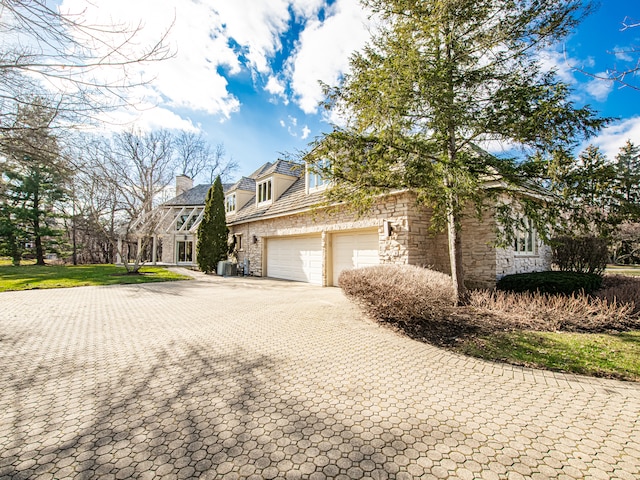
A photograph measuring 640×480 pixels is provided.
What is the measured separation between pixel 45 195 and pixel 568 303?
30982 millimetres

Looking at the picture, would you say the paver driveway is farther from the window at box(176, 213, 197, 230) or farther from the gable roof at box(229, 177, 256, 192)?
the window at box(176, 213, 197, 230)

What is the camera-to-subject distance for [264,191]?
16.4 m

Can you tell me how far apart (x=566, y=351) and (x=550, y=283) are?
14.2ft

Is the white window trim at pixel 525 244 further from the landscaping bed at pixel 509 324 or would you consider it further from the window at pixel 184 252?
the window at pixel 184 252

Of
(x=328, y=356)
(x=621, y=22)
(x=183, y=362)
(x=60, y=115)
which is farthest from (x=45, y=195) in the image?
(x=621, y=22)

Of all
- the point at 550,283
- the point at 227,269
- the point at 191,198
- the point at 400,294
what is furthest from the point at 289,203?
the point at 191,198

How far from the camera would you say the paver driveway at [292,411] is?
2035mm

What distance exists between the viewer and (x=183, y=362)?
3.88 m

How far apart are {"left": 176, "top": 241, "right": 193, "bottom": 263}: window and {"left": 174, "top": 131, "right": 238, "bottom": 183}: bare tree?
9745 millimetres

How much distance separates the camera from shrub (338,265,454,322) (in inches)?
204

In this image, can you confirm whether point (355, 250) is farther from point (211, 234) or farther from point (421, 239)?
point (211, 234)

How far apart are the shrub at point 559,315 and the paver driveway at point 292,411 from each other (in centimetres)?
259

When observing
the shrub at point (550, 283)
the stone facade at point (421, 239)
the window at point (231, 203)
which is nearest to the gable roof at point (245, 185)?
the window at point (231, 203)

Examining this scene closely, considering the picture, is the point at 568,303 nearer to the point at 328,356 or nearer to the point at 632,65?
the point at 632,65
